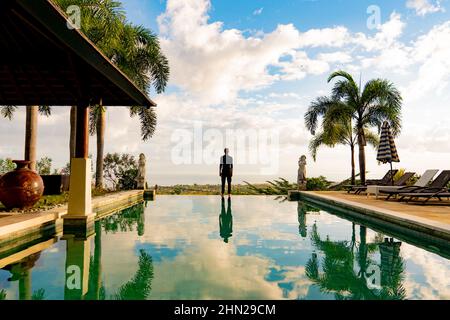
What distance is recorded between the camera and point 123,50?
1831 cm

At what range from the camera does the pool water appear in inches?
164

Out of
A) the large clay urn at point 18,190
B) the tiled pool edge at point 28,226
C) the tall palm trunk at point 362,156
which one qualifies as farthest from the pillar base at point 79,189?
the tall palm trunk at point 362,156

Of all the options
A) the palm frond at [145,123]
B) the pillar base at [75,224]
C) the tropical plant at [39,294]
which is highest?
the palm frond at [145,123]

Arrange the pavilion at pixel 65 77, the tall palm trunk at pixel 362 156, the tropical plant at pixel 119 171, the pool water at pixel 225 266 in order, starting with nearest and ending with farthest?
the pool water at pixel 225 266 → the pavilion at pixel 65 77 → the tall palm trunk at pixel 362 156 → the tropical plant at pixel 119 171

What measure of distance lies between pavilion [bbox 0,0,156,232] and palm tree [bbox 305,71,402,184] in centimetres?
1519

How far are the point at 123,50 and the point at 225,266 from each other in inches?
627

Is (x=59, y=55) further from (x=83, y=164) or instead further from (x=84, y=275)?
(x=84, y=275)

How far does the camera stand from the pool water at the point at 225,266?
13.6ft

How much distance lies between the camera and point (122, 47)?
18.2 m

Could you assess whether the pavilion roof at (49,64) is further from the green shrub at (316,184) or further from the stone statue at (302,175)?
the green shrub at (316,184)

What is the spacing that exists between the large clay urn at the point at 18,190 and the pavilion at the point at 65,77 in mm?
1693

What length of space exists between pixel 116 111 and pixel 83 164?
12.1 meters

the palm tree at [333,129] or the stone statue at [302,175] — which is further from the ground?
the palm tree at [333,129]
